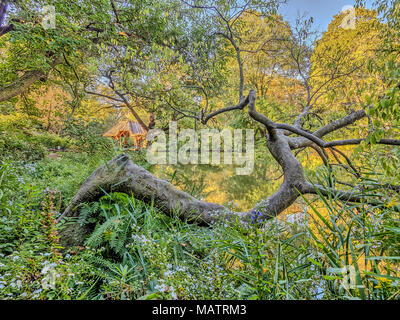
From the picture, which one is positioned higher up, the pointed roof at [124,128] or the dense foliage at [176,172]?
the pointed roof at [124,128]

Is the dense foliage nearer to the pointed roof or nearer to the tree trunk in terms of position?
the tree trunk

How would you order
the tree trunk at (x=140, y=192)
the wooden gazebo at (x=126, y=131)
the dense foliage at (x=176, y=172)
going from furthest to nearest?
the wooden gazebo at (x=126, y=131), the tree trunk at (x=140, y=192), the dense foliage at (x=176, y=172)

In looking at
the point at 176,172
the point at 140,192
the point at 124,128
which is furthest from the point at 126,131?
the point at 140,192

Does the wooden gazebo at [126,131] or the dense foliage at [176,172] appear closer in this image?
the dense foliage at [176,172]

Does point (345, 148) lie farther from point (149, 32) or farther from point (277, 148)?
point (149, 32)

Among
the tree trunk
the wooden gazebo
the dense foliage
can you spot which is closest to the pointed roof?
the wooden gazebo

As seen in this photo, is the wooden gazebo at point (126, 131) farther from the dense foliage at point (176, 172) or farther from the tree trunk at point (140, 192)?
the tree trunk at point (140, 192)

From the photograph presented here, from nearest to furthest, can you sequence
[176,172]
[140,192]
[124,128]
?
[140,192] → [176,172] → [124,128]

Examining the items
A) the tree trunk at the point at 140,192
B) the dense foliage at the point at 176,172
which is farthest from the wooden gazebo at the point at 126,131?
the tree trunk at the point at 140,192

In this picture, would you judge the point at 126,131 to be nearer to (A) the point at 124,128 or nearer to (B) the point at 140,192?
(A) the point at 124,128

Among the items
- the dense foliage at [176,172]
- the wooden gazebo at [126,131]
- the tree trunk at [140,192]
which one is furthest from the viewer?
the wooden gazebo at [126,131]

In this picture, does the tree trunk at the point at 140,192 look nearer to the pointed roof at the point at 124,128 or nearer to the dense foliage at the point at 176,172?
the dense foliage at the point at 176,172
